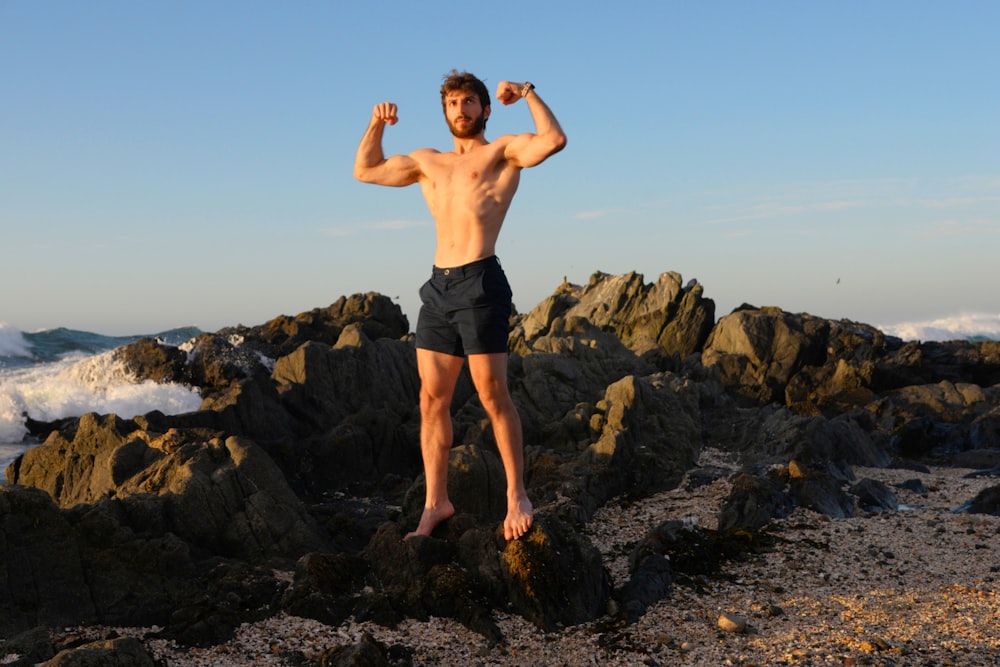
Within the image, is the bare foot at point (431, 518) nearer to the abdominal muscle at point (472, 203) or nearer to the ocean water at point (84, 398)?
the abdominal muscle at point (472, 203)

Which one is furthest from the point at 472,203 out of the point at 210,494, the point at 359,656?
the point at 210,494

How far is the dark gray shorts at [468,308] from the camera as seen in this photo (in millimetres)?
6777

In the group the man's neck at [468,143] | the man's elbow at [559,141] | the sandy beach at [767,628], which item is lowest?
the sandy beach at [767,628]

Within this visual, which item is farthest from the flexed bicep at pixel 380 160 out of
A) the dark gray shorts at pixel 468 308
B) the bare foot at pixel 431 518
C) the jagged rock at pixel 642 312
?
the jagged rock at pixel 642 312

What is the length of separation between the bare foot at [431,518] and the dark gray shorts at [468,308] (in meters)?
1.36

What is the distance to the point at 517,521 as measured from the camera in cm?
687

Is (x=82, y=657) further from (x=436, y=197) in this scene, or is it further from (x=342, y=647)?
(x=436, y=197)

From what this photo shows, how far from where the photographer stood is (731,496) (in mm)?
10164

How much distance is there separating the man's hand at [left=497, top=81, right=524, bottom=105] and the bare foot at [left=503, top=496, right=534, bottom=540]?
3.08 m

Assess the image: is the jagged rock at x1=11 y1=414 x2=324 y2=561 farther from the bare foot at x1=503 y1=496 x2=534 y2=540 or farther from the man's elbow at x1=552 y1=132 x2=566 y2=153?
the man's elbow at x1=552 y1=132 x2=566 y2=153

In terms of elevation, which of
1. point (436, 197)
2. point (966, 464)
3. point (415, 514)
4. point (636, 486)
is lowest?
point (966, 464)

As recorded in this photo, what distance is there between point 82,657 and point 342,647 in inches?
62.8

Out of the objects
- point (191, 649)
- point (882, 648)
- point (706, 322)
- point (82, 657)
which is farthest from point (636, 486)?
point (706, 322)

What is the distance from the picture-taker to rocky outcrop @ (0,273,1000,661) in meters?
6.86
